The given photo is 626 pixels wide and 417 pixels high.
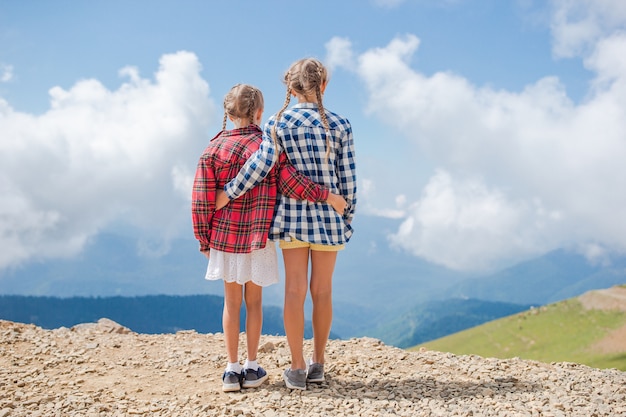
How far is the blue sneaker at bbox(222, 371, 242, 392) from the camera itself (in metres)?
6.70

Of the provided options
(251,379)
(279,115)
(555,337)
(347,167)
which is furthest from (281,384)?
(555,337)

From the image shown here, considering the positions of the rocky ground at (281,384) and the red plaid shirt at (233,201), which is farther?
the rocky ground at (281,384)

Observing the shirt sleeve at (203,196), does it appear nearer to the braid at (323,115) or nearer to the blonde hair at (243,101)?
the blonde hair at (243,101)

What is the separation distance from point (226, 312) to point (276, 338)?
3.82 metres

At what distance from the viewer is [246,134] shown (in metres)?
6.32

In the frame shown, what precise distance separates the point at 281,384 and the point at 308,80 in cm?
369

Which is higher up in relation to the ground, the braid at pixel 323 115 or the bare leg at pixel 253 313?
the braid at pixel 323 115

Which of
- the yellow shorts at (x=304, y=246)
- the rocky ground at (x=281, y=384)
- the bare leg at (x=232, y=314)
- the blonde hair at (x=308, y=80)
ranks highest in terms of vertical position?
the blonde hair at (x=308, y=80)

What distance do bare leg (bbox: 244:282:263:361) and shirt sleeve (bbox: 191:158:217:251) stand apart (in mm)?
892

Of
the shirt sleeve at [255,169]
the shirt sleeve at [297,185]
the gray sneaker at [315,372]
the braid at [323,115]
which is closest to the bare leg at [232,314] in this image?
the gray sneaker at [315,372]

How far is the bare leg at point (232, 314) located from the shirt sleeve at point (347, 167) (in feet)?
5.25

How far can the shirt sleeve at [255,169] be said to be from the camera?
19.3 feet

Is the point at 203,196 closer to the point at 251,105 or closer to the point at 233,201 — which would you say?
the point at 233,201

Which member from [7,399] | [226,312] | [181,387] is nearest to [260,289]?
[226,312]
